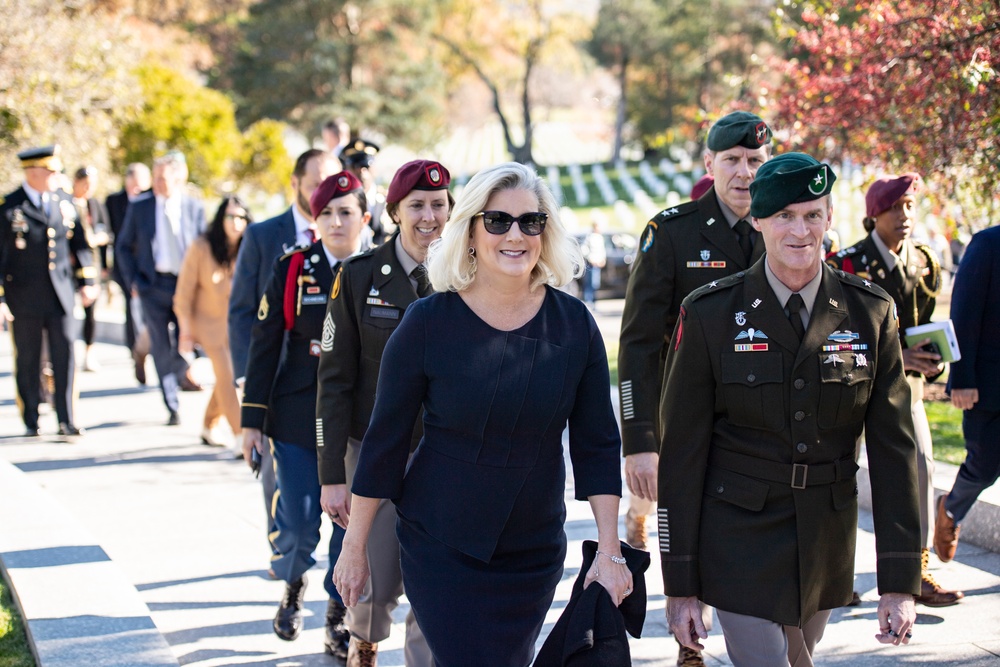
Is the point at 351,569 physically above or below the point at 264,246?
below

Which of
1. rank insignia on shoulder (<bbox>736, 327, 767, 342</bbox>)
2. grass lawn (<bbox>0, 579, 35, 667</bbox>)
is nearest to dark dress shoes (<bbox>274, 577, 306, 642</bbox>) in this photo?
grass lawn (<bbox>0, 579, 35, 667</bbox>)

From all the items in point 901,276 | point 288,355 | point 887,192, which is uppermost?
point 887,192

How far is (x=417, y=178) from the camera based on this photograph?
4676 mm

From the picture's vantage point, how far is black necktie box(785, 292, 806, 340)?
3.60 m

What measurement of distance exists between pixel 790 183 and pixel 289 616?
309cm

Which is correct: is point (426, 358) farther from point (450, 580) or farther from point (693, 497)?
point (693, 497)

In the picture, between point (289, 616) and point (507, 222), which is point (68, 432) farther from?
point (507, 222)

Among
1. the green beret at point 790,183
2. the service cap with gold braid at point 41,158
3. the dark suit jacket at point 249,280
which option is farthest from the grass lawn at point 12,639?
the service cap with gold braid at point 41,158

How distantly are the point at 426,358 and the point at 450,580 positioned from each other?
2.07 feet

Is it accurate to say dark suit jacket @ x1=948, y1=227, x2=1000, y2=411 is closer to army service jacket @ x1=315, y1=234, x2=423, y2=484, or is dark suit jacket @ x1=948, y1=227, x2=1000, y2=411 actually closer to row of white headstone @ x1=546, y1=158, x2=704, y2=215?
army service jacket @ x1=315, y1=234, x2=423, y2=484

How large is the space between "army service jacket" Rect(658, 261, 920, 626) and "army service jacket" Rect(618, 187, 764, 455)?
1.33 meters

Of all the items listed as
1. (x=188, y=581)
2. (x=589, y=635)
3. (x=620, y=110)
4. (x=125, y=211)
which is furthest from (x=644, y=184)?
(x=589, y=635)

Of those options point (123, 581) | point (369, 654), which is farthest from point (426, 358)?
point (123, 581)

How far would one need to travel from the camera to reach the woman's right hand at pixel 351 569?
3572 mm
